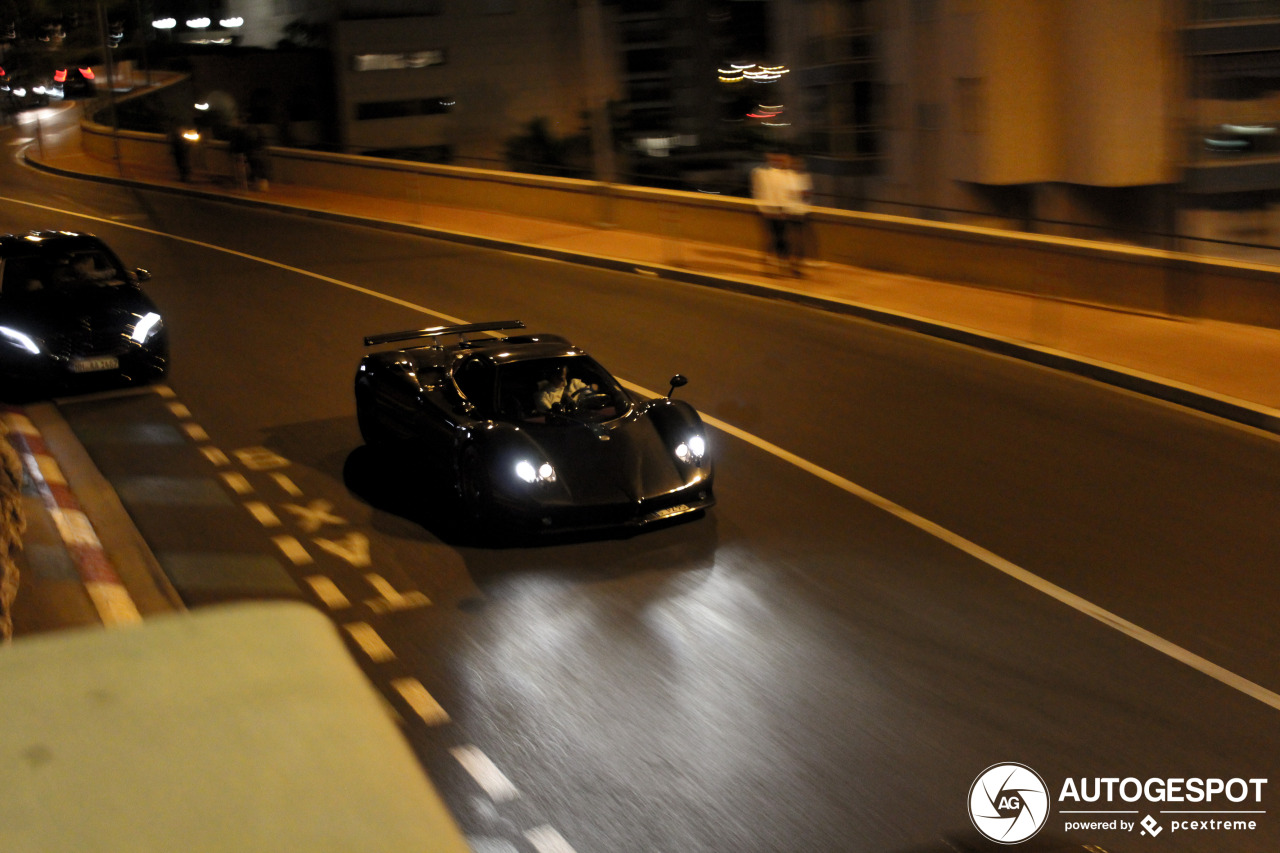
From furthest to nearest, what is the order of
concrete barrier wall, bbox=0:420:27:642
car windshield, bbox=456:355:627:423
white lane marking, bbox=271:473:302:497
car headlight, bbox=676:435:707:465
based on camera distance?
white lane marking, bbox=271:473:302:497, car windshield, bbox=456:355:627:423, car headlight, bbox=676:435:707:465, concrete barrier wall, bbox=0:420:27:642

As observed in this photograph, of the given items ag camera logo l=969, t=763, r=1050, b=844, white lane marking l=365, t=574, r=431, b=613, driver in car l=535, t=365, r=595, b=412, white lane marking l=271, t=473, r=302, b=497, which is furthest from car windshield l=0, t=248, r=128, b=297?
ag camera logo l=969, t=763, r=1050, b=844

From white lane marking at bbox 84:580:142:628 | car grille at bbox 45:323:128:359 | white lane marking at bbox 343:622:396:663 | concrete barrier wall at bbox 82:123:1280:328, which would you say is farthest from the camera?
concrete barrier wall at bbox 82:123:1280:328

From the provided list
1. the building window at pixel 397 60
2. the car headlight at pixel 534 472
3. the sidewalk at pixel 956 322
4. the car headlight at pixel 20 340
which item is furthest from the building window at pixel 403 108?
the car headlight at pixel 534 472

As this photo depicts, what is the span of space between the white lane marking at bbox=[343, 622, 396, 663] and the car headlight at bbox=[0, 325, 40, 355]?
24.0 feet

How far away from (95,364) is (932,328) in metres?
10.0

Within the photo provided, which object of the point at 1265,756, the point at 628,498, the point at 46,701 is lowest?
the point at 1265,756

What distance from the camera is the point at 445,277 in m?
20.9

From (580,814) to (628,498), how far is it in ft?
11.5

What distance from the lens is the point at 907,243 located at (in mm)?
19609

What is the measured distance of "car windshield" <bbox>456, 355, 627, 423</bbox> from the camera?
942cm

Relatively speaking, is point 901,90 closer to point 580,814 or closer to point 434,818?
point 580,814

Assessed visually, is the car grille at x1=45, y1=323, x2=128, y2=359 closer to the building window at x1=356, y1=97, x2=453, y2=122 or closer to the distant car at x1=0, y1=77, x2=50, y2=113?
the building window at x1=356, y1=97, x2=453, y2=122

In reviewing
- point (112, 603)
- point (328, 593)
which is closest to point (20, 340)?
point (112, 603)

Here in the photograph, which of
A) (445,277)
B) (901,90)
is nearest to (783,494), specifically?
(445,277)
